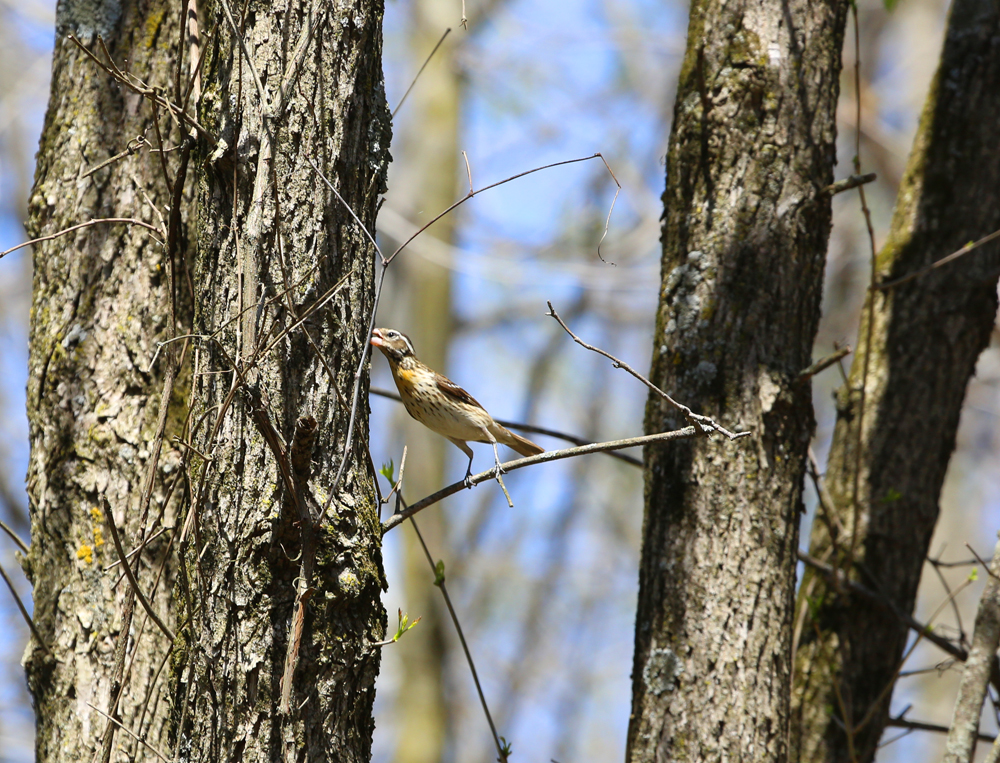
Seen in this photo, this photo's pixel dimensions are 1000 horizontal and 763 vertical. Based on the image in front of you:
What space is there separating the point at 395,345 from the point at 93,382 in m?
1.80

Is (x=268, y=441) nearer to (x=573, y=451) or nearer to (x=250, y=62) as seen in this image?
(x=573, y=451)

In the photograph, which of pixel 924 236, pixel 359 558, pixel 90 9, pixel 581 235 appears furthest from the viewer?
pixel 581 235

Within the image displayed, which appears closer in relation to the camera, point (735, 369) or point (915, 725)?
point (735, 369)

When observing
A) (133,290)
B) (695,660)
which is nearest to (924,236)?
(695,660)

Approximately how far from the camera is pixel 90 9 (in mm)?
3176

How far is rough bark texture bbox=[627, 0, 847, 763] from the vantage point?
293cm

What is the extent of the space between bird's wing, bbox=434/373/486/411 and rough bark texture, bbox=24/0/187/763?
1.43 m

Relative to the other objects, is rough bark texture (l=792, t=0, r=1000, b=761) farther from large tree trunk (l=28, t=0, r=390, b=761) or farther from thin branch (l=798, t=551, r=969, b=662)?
large tree trunk (l=28, t=0, r=390, b=761)

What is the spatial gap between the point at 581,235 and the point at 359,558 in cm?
1018

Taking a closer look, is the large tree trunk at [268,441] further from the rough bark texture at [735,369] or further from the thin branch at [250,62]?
the rough bark texture at [735,369]

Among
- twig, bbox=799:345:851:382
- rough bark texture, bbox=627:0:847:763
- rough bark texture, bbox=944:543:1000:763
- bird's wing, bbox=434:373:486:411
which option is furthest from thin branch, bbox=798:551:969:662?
bird's wing, bbox=434:373:486:411

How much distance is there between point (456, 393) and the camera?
411 centimetres

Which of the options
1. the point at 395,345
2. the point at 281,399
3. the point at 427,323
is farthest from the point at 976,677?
the point at 427,323

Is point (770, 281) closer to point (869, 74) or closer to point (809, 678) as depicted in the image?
point (809, 678)
